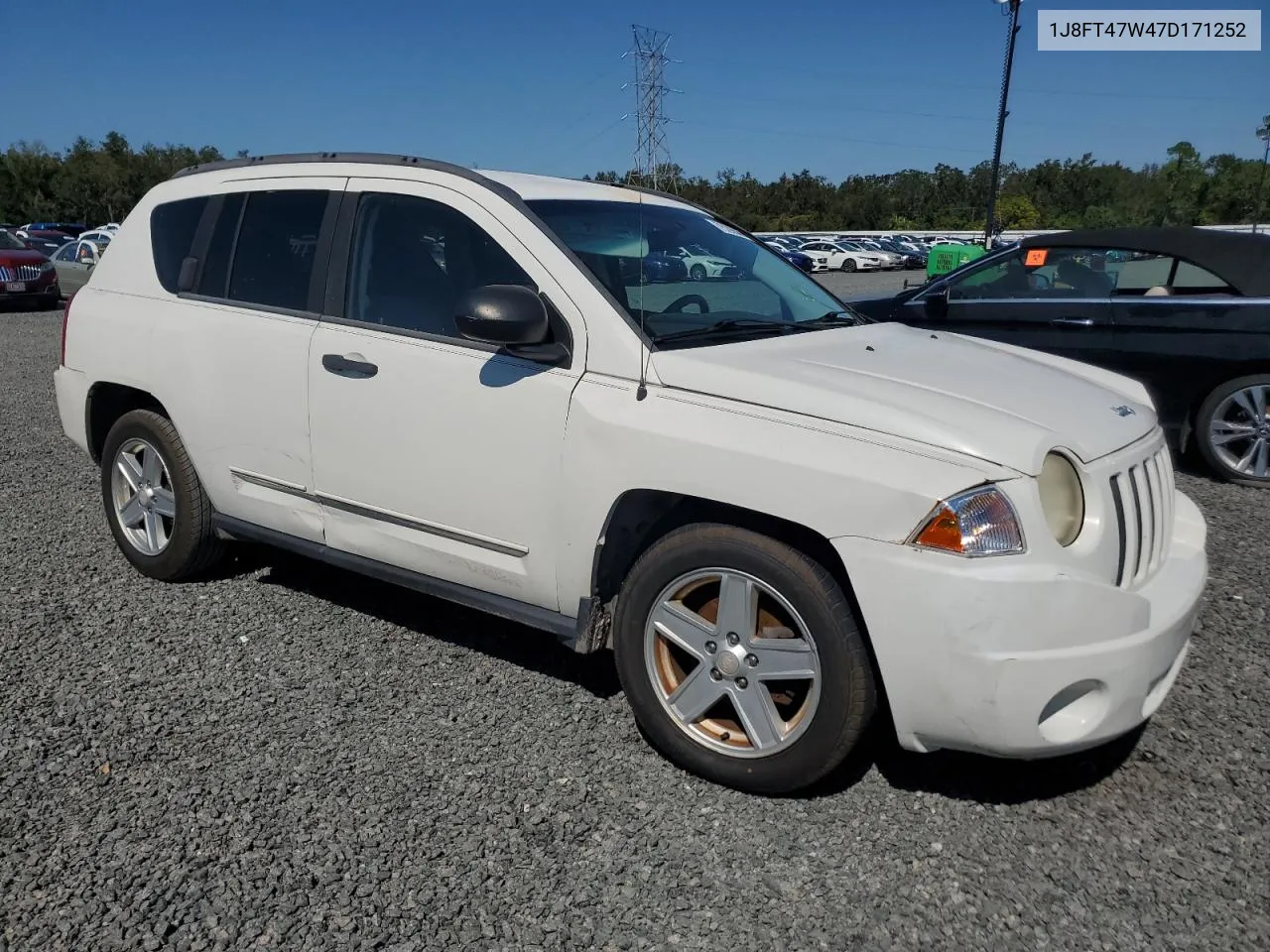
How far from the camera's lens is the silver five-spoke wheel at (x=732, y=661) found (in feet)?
9.52

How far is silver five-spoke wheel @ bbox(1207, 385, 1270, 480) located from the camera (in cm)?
661

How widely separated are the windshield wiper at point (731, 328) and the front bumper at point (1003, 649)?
941mm

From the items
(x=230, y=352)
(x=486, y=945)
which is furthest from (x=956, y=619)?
(x=230, y=352)

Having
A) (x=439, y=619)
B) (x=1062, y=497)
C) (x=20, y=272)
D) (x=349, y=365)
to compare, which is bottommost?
(x=439, y=619)

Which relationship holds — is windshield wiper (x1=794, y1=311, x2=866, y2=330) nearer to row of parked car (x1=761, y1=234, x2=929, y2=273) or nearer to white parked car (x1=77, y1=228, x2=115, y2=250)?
white parked car (x1=77, y1=228, x2=115, y2=250)

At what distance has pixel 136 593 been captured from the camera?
15.3ft

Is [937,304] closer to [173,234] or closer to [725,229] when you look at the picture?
[725,229]

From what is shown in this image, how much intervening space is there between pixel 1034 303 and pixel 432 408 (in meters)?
5.24

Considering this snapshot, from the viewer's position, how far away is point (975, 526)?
2582mm

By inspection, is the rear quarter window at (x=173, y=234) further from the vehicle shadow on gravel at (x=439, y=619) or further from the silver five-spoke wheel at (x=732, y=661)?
the silver five-spoke wheel at (x=732, y=661)

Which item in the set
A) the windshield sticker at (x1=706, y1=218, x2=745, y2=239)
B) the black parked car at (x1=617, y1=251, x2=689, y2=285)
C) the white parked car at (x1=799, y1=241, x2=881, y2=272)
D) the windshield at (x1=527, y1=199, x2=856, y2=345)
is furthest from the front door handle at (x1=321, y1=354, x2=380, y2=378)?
the white parked car at (x1=799, y1=241, x2=881, y2=272)

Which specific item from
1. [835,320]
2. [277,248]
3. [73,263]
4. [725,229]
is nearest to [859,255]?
[73,263]

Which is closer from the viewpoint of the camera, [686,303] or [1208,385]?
[686,303]

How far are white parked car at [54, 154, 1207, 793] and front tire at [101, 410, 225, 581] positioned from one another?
0.03 m
